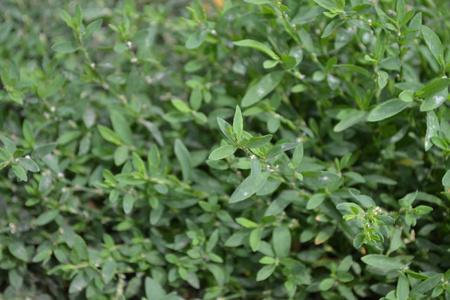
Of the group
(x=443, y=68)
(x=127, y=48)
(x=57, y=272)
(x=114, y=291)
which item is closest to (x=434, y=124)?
(x=443, y=68)

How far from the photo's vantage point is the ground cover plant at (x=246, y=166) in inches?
62.8

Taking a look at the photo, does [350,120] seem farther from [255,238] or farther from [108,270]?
[108,270]

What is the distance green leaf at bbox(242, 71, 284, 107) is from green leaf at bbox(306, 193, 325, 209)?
0.37 meters

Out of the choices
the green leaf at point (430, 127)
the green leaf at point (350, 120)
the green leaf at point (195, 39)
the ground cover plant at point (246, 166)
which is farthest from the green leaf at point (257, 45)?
the green leaf at point (430, 127)

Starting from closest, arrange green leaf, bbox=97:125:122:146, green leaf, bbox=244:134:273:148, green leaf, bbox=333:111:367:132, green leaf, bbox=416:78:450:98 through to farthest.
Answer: green leaf, bbox=244:134:273:148 < green leaf, bbox=416:78:450:98 < green leaf, bbox=333:111:367:132 < green leaf, bbox=97:125:122:146

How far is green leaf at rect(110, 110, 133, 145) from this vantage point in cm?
191

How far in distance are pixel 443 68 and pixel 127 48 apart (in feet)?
3.31

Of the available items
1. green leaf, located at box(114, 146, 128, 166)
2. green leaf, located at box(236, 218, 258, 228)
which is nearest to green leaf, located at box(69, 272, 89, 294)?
green leaf, located at box(114, 146, 128, 166)

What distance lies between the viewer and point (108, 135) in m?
1.90

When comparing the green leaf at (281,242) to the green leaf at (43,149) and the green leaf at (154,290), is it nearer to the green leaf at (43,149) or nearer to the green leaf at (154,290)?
the green leaf at (154,290)

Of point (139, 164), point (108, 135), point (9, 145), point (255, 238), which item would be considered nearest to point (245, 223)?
point (255, 238)

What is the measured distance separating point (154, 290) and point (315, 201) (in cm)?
60

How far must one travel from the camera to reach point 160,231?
6.61 ft

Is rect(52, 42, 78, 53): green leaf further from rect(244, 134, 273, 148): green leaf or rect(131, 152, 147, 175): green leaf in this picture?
rect(244, 134, 273, 148): green leaf
